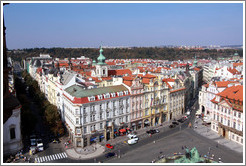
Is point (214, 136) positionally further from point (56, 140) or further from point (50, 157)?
point (50, 157)

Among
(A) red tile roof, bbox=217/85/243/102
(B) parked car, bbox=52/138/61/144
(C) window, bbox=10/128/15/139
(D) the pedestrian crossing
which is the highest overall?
(A) red tile roof, bbox=217/85/243/102

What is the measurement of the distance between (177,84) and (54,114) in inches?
1669

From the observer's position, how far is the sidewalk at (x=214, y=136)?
57.1 meters

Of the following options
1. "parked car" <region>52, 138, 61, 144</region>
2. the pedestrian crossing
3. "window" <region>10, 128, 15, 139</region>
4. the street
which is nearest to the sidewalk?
the street

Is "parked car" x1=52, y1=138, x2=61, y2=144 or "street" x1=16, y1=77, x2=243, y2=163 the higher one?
"parked car" x1=52, y1=138, x2=61, y2=144

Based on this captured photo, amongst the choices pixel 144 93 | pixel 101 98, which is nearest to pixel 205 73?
pixel 144 93

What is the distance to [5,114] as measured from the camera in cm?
1839

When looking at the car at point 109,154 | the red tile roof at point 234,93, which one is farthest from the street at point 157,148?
the red tile roof at point 234,93

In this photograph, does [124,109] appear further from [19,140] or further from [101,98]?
[19,140]

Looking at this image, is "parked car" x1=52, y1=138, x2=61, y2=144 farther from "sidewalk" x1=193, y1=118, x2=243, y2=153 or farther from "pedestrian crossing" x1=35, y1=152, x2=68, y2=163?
"sidewalk" x1=193, y1=118, x2=243, y2=153

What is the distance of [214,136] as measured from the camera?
211ft

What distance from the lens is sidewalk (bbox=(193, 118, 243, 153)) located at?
57.1m

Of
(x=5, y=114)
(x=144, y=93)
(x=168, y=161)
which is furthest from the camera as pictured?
(x=144, y=93)

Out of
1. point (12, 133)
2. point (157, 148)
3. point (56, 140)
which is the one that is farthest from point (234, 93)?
point (12, 133)
